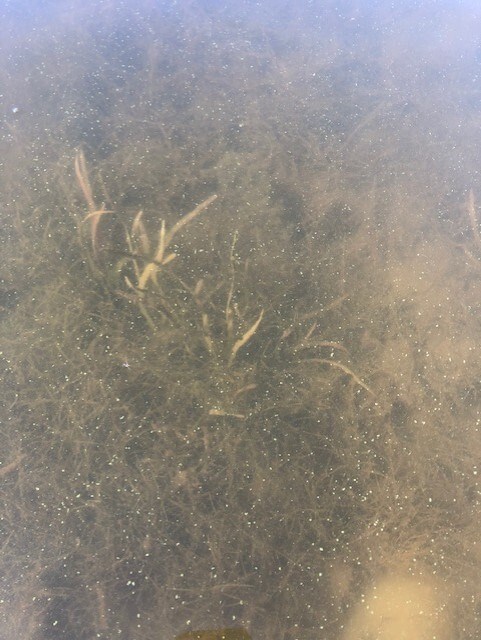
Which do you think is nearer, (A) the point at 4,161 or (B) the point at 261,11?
(A) the point at 4,161

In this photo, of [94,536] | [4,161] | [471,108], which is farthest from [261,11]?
[94,536]

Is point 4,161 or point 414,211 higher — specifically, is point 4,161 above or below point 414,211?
above

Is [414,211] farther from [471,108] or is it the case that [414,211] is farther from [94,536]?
[94,536]

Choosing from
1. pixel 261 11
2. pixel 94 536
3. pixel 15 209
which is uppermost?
pixel 261 11

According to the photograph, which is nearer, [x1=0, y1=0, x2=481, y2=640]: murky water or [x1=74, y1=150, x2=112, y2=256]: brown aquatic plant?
[x1=0, y1=0, x2=481, y2=640]: murky water

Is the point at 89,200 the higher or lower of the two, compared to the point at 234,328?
higher

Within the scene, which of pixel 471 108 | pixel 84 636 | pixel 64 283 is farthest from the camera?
pixel 471 108

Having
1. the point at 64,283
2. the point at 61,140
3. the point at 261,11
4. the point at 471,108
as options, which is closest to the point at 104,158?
the point at 61,140

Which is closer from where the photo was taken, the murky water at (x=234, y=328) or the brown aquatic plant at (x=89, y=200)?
the murky water at (x=234, y=328)

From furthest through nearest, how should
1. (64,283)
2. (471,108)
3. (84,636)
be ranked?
(471,108)
(64,283)
(84,636)

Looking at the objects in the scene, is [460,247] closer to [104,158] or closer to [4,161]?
[104,158]
